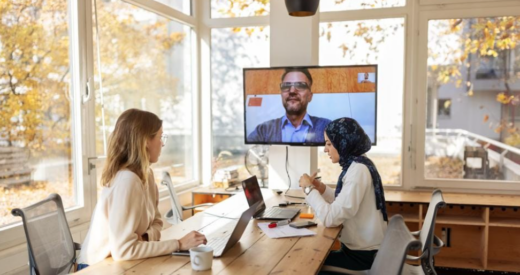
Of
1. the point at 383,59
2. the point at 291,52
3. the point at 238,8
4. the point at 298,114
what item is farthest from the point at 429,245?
the point at 238,8

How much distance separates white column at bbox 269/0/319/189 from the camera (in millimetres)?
4098

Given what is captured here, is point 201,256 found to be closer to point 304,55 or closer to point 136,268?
point 136,268

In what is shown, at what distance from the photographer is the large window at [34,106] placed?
273 centimetres

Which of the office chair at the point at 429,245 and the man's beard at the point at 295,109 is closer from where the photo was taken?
the office chair at the point at 429,245

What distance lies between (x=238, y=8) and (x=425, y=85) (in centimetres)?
207

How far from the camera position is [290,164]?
13.8 feet

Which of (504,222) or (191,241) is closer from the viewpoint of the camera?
(191,241)

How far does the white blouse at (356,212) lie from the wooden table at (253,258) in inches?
3.4

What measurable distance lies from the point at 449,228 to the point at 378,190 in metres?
2.02

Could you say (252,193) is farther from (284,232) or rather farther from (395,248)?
(395,248)

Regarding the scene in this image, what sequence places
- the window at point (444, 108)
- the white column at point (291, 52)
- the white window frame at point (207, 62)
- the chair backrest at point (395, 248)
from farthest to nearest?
the white window frame at point (207, 62), the window at point (444, 108), the white column at point (291, 52), the chair backrest at point (395, 248)

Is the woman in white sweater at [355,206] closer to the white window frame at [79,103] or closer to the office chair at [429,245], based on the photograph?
the office chair at [429,245]

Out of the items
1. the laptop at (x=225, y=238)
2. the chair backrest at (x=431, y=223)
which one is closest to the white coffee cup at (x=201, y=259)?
the laptop at (x=225, y=238)

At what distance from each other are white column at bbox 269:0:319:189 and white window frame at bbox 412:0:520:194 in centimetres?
103
